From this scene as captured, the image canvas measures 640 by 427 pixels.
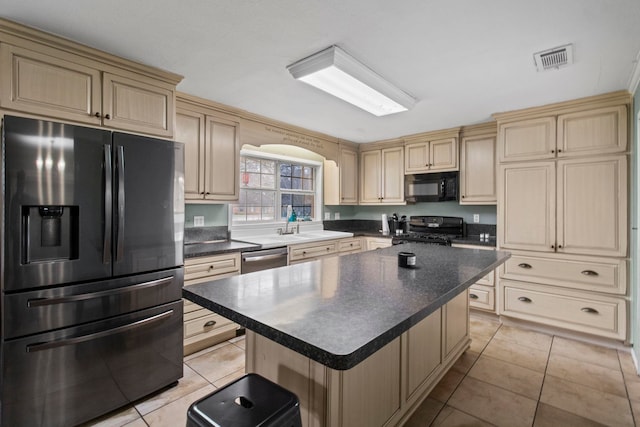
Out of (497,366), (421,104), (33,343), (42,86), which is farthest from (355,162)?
(33,343)

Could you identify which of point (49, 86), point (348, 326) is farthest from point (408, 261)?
point (49, 86)

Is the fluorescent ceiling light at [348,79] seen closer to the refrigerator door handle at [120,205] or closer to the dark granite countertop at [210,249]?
the refrigerator door handle at [120,205]

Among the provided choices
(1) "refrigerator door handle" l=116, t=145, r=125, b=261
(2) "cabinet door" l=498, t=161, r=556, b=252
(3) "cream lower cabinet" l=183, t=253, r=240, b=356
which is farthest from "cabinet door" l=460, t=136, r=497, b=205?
(1) "refrigerator door handle" l=116, t=145, r=125, b=261

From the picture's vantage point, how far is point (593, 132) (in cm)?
282

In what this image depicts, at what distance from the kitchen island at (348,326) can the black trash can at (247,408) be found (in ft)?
0.56

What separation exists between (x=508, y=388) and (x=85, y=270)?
9.61 feet

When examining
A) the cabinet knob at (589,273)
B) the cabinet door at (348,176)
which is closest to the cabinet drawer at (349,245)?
the cabinet door at (348,176)

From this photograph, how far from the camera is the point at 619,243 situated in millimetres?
2711

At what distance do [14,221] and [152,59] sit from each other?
1.29 metres

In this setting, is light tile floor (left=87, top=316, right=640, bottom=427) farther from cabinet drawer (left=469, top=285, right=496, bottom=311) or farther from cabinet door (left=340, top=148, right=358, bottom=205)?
cabinet door (left=340, top=148, right=358, bottom=205)

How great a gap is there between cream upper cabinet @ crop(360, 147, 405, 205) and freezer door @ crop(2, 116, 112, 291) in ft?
11.9

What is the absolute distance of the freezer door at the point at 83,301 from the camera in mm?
1581

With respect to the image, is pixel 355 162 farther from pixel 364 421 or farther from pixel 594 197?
pixel 364 421

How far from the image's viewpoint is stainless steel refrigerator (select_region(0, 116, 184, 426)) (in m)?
1.58
